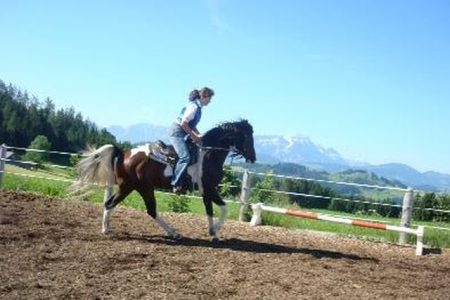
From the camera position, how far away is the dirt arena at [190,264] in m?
6.50

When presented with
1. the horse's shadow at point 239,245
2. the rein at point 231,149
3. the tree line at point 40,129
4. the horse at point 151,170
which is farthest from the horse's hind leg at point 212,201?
the tree line at point 40,129

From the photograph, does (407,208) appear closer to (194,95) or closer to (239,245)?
(239,245)

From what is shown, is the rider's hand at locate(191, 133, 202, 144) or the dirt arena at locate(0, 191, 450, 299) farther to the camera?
the rider's hand at locate(191, 133, 202, 144)

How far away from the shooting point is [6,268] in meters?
6.98

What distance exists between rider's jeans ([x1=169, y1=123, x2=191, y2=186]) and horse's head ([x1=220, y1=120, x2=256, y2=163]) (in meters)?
0.84

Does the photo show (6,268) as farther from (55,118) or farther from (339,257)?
(55,118)

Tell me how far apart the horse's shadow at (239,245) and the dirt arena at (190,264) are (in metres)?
0.02

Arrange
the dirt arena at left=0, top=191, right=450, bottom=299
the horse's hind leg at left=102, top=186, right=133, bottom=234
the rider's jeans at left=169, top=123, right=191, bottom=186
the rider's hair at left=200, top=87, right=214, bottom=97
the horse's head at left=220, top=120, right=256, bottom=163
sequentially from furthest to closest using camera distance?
the horse's head at left=220, top=120, right=256, bottom=163 < the horse's hind leg at left=102, top=186, right=133, bottom=234 < the rider's jeans at left=169, top=123, right=191, bottom=186 < the rider's hair at left=200, top=87, right=214, bottom=97 < the dirt arena at left=0, top=191, right=450, bottom=299

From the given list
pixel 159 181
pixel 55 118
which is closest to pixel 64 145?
pixel 55 118

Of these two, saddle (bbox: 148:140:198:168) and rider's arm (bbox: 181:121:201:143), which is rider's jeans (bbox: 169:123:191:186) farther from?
rider's arm (bbox: 181:121:201:143)

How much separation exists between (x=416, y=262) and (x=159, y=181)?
479 centimetres

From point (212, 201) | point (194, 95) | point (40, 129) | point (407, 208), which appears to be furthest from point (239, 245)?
point (40, 129)

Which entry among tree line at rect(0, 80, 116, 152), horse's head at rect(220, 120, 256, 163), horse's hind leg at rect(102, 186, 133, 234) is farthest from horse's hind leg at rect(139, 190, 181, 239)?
tree line at rect(0, 80, 116, 152)

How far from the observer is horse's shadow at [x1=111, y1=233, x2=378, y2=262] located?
970cm
